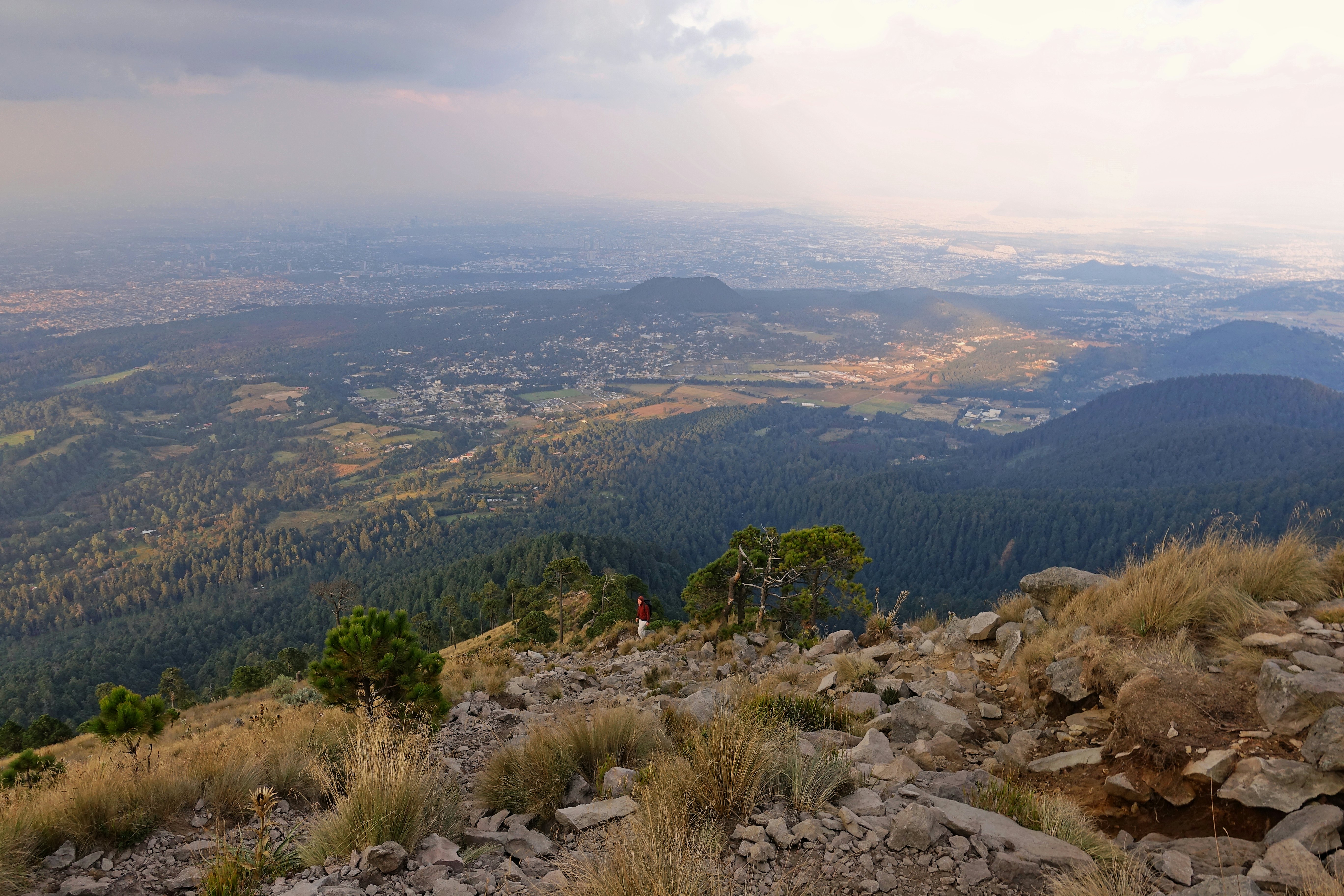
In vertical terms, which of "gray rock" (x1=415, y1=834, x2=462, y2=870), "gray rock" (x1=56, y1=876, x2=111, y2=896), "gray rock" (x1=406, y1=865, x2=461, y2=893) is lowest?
"gray rock" (x1=56, y1=876, x2=111, y2=896)

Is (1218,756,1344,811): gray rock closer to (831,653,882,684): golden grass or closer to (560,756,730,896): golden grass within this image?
(560,756,730,896): golden grass

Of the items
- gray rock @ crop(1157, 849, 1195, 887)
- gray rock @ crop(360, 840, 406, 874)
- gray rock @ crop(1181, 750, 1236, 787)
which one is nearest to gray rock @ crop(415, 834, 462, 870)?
gray rock @ crop(360, 840, 406, 874)

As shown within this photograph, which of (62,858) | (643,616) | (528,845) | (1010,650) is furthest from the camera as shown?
(643,616)

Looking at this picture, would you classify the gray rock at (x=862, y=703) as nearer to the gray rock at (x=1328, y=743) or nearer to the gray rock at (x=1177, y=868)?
the gray rock at (x=1177, y=868)

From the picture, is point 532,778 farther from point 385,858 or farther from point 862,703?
point 862,703

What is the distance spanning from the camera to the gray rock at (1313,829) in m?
4.36

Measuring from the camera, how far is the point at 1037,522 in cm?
8988

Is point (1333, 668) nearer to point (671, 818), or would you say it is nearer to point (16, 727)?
point (671, 818)

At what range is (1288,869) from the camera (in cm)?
404

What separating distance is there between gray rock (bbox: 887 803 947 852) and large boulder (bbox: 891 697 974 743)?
3309 mm

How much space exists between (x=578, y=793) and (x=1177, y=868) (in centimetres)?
476

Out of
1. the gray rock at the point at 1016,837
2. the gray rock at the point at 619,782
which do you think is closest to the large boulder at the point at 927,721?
the gray rock at the point at 1016,837

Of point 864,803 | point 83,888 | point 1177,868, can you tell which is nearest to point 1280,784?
point 1177,868

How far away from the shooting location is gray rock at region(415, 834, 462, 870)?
483 cm
